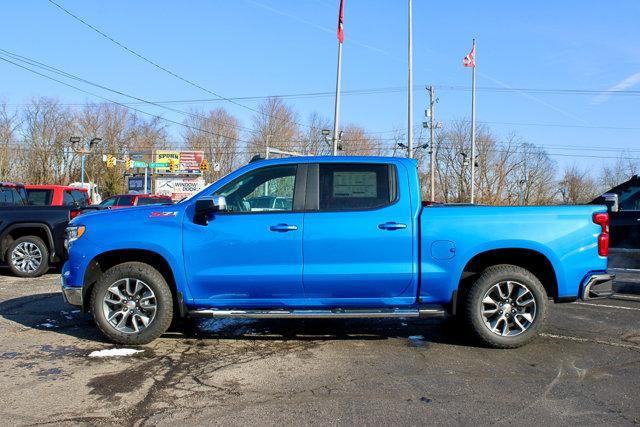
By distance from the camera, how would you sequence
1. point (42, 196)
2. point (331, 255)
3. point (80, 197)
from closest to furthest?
point (331, 255) < point (42, 196) < point (80, 197)

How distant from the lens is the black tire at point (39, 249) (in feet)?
33.8

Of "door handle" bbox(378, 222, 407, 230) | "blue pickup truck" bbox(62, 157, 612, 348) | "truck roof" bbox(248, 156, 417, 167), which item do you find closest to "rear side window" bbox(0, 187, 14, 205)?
"blue pickup truck" bbox(62, 157, 612, 348)

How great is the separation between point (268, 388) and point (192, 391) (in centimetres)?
61

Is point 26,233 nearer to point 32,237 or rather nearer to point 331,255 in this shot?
point 32,237

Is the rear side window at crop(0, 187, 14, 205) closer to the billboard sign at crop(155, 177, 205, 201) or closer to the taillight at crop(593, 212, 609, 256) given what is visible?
the taillight at crop(593, 212, 609, 256)

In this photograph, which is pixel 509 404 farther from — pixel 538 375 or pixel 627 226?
pixel 627 226

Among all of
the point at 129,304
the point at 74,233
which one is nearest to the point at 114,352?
the point at 129,304

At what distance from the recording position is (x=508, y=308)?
5414 mm

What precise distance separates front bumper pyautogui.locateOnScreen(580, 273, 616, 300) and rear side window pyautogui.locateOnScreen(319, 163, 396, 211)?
2.15 metres

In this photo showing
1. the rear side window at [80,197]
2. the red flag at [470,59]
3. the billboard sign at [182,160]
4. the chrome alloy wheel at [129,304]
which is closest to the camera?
the chrome alloy wheel at [129,304]

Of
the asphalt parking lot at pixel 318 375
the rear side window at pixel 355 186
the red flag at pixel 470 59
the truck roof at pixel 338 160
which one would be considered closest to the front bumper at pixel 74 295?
the asphalt parking lot at pixel 318 375

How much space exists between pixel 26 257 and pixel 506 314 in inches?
361

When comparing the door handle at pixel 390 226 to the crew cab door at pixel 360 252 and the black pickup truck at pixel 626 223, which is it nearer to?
the crew cab door at pixel 360 252

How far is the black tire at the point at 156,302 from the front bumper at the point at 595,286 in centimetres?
425
